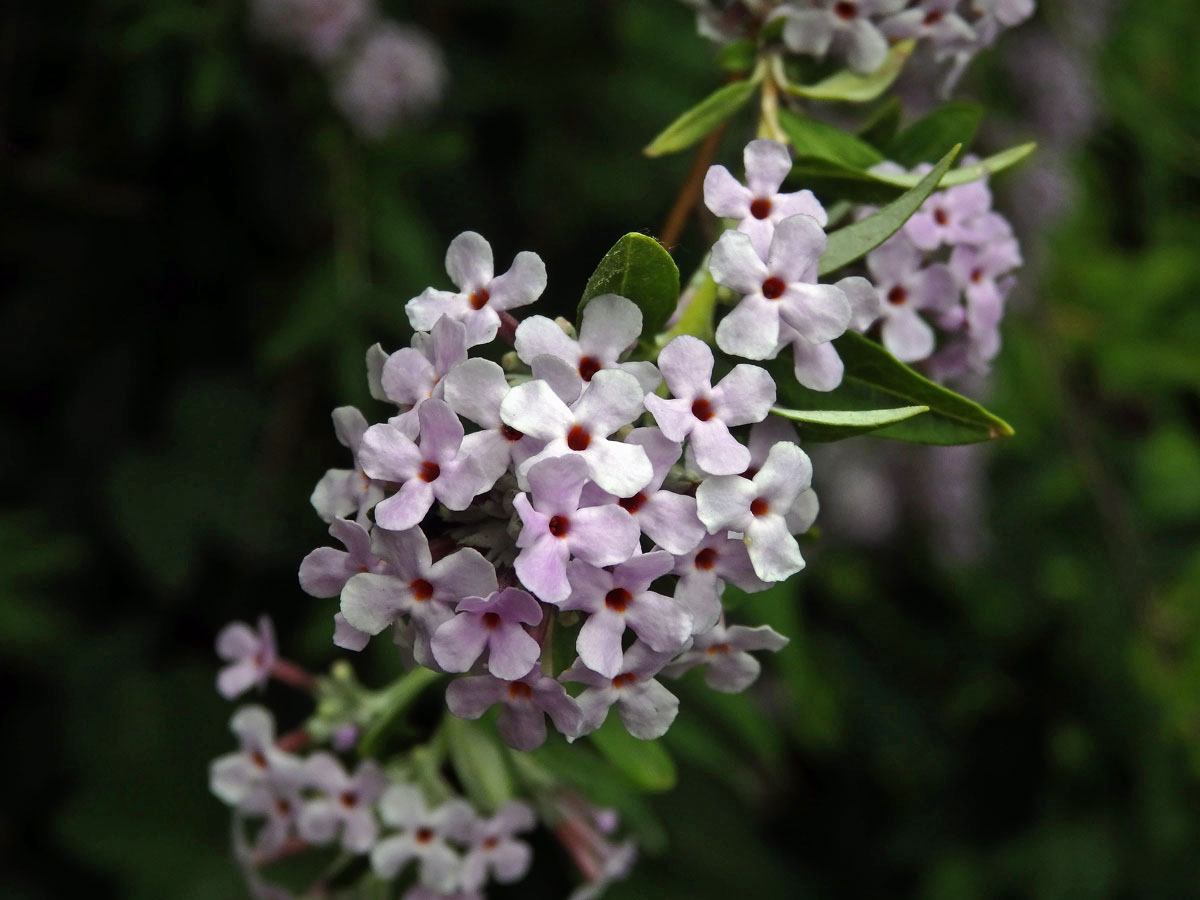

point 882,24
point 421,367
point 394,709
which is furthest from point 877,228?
point 394,709

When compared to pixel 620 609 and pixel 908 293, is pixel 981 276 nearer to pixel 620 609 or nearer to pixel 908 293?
pixel 908 293

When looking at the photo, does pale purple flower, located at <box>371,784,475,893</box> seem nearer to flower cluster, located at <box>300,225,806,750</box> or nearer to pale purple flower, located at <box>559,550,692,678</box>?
flower cluster, located at <box>300,225,806,750</box>

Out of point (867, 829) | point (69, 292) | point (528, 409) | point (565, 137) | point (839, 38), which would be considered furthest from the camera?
point (867, 829)

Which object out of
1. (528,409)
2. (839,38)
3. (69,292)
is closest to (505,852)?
(528,409)

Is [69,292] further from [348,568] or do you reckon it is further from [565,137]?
[348,568]

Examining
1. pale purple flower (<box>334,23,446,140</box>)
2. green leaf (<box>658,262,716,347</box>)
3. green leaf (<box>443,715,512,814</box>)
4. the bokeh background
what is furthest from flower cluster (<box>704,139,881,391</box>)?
pale purple flower (<box>334,23,446,140</box>)
